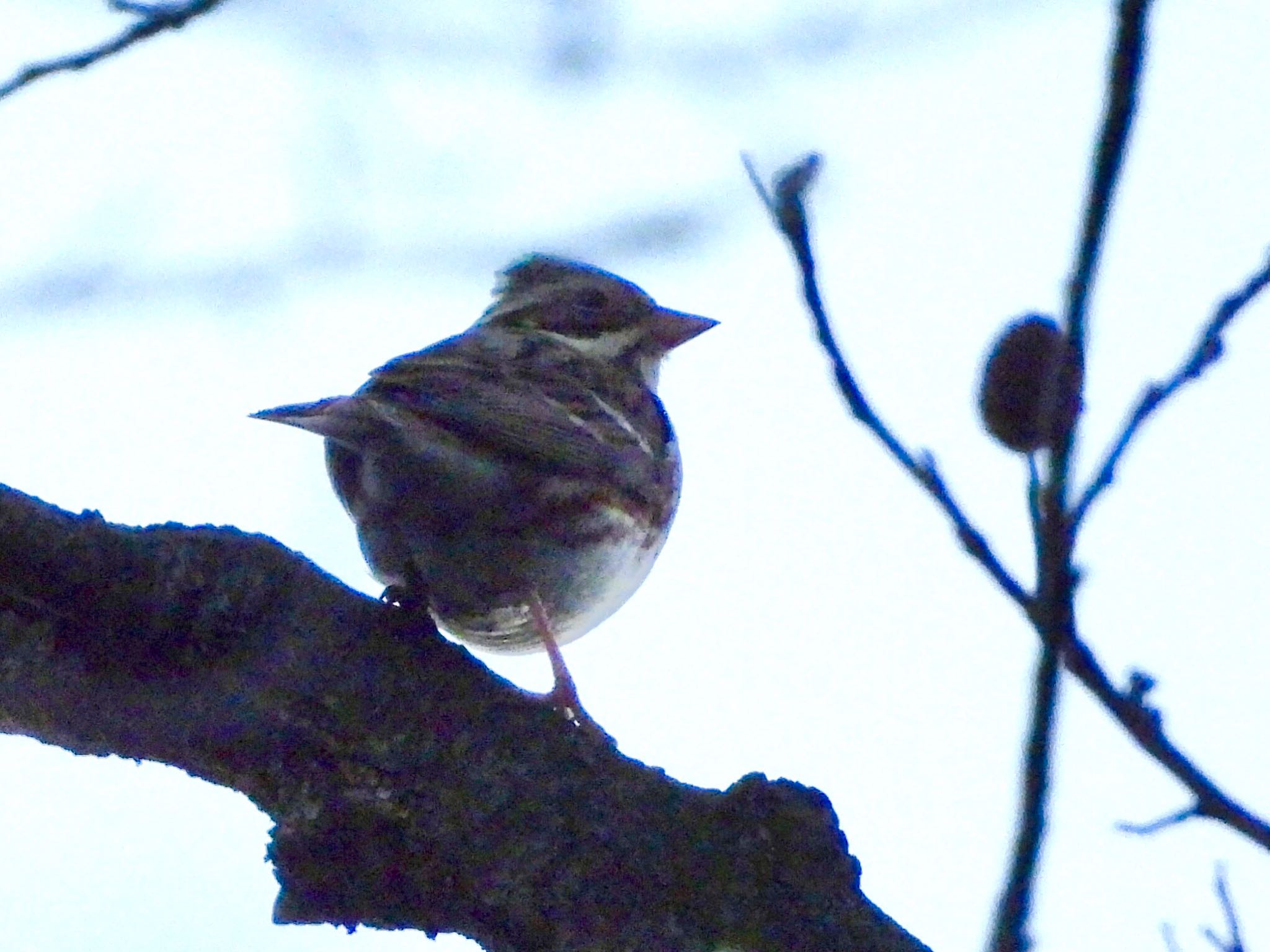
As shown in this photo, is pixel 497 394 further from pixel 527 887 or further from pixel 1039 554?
pixel 1039 554

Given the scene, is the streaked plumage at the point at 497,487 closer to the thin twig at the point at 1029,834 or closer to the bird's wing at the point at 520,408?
the bird's wing at the point at 520,408

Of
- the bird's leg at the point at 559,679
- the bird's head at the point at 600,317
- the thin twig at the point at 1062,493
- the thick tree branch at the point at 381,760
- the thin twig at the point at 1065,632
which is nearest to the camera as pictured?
the thin twig at the point at 1062,493

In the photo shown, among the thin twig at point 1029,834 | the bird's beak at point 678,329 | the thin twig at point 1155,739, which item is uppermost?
the bird's beak at point 678,329

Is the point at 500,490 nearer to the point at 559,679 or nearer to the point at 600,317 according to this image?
the point at 559,679

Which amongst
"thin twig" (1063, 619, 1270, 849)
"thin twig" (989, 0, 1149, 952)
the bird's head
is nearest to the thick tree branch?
"thin twig" (1063, 619, 1270, 849)

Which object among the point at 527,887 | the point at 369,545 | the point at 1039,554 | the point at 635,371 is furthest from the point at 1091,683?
the point at 635,371

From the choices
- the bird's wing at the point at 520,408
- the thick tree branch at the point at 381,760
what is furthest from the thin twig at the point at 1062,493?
the bird's wing at the point at 520,408
